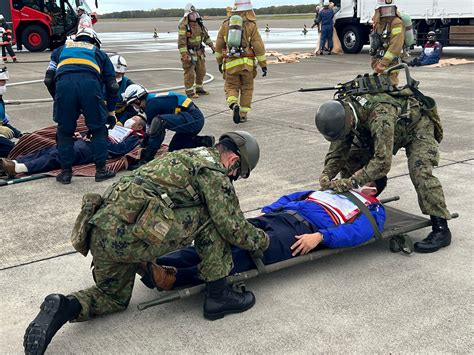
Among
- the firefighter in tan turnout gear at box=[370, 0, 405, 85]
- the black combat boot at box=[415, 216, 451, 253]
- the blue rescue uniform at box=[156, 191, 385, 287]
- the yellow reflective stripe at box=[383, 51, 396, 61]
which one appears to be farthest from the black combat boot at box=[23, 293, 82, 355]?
the yellow reflective stripe at box=[383, 51, 396, 61]

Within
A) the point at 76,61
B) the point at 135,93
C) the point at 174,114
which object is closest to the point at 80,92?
the point at 76,61

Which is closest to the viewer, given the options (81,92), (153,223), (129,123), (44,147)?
(153,223)

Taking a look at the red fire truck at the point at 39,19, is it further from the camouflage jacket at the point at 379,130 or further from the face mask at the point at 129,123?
the camouflage jacket at the point at 379,130

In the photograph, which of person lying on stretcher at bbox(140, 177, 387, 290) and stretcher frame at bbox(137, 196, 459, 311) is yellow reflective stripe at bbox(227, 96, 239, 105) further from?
stretcher frame at bbox(137, 196, 459, 311)

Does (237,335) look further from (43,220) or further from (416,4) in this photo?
(416,4)

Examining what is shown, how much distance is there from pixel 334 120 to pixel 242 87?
15.6 ft

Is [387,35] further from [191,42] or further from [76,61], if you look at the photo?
[76,61]

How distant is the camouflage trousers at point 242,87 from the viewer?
26.8ft

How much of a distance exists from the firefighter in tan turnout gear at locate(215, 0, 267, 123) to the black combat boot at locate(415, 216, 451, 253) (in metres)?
4.70

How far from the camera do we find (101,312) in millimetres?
2918

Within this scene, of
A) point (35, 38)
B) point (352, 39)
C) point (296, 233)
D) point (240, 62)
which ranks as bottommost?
point (296, 233)

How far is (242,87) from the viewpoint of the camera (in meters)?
8.20

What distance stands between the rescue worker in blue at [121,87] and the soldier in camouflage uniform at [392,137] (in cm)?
320

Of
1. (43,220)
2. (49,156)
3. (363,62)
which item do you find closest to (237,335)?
(43,220)
